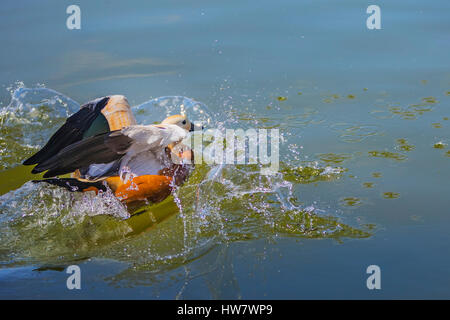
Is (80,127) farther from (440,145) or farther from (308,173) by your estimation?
(440,145)

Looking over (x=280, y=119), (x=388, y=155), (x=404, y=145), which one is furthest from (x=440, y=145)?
(x=280, y=119)

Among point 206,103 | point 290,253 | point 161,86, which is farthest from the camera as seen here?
point 161,86

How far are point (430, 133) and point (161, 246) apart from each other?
9.40 feet

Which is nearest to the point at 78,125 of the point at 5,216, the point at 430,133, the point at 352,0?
the point at 5,216

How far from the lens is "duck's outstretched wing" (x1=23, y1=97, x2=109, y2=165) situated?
4.53 meters

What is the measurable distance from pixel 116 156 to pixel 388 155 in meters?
2.43

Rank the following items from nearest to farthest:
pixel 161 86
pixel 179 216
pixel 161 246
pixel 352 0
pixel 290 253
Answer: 1. pixel 290 253
2. pixel 161 246
3. pixel 179 216
4. pixel 161 86
5. pixel 352 0

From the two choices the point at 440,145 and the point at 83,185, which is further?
the point at 440,145

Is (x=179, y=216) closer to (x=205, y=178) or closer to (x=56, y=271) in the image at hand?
(x=205, y=178)

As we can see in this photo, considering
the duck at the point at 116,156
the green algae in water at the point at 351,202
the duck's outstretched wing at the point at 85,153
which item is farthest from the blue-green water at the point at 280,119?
the duck's outstretched wing at the point at 85,153

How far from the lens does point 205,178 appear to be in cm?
489

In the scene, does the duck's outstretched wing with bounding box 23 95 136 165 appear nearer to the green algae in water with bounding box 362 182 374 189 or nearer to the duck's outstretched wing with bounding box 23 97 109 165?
the duck's outstretched wing with bounding box 23 97 109 165

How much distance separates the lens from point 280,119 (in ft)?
19.1

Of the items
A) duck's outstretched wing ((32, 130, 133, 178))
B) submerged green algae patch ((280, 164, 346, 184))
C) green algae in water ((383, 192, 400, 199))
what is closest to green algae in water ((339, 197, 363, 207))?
green algae in water ((383, 192, 400, 199))
